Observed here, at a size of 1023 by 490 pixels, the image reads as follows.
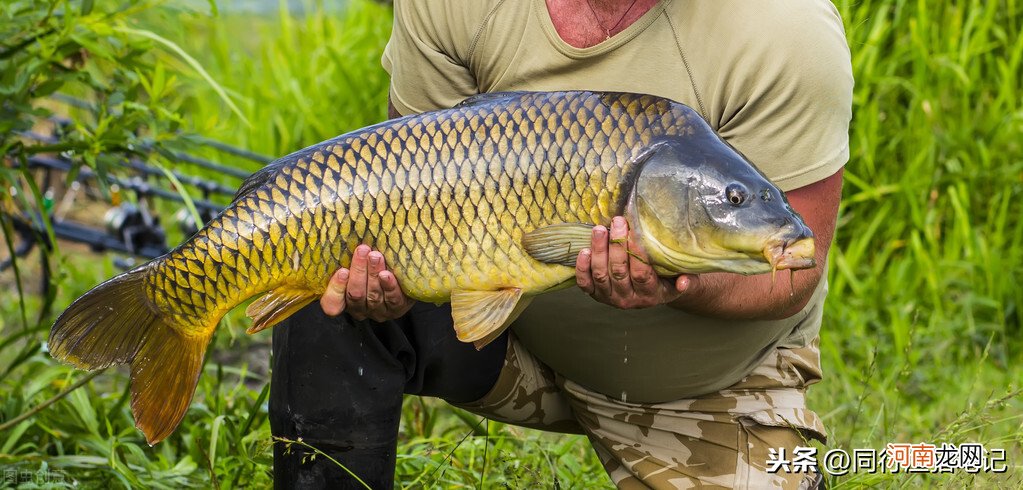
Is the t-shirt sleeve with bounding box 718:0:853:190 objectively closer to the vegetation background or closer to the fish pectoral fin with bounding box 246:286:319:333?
the vegetation background

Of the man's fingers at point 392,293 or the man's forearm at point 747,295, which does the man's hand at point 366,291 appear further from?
the man's forearm at point 747,295

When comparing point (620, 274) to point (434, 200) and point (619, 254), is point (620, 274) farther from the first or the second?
point (434, 200)

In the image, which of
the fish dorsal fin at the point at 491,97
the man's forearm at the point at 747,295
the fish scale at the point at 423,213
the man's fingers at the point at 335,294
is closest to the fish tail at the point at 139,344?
the fish scale at the point at 423,213

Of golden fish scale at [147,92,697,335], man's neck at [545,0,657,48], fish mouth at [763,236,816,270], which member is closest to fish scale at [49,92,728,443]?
golden fish scale at [147,92,697,335]

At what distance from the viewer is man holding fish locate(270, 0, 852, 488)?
2.21m

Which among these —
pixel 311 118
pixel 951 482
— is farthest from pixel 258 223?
pixel 311 118

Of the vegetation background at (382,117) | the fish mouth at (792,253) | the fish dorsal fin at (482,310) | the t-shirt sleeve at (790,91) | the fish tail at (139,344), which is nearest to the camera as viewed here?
the fish mouth at (792,253)

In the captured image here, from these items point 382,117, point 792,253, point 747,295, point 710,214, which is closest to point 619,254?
point 710,214

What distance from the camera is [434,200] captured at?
1.95 metres

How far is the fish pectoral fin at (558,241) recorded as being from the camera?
189 centimetres

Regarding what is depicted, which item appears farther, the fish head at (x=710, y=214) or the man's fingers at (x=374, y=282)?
the man's fingers at (x=374, y=282)

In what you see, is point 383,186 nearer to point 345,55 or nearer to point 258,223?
point 258,223

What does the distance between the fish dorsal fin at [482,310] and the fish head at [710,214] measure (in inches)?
8.6

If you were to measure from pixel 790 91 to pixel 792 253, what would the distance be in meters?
0.45
